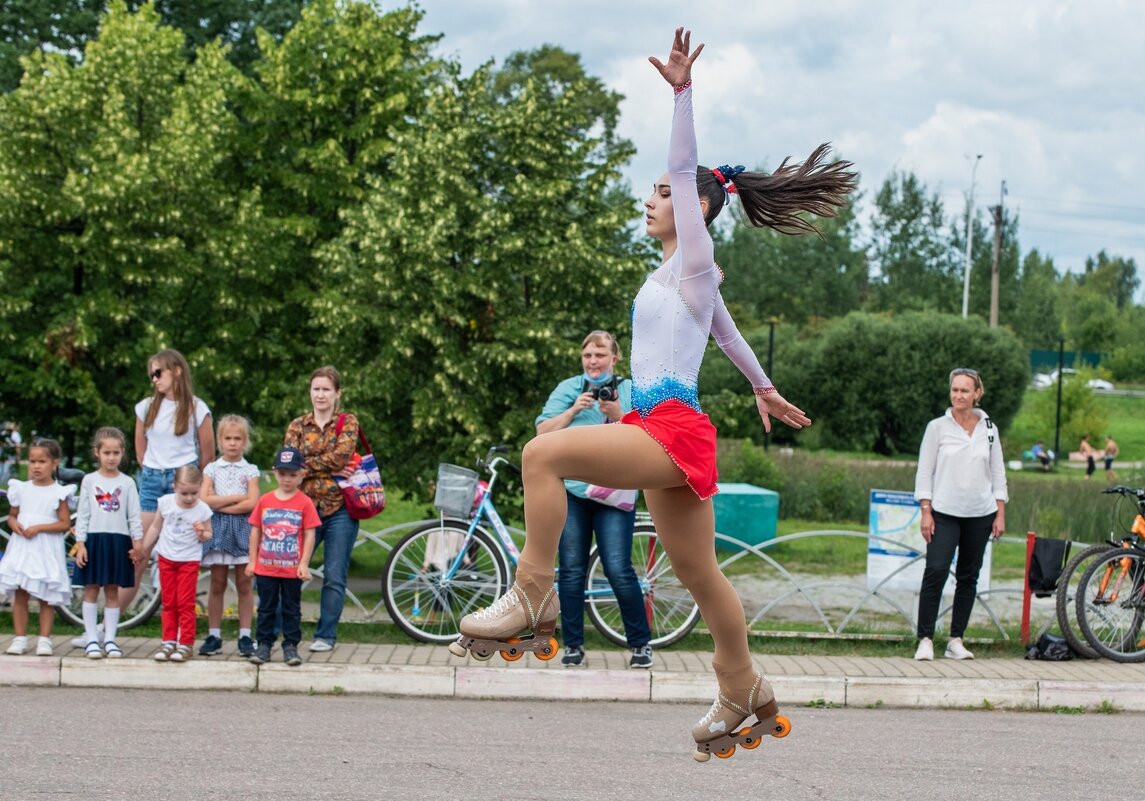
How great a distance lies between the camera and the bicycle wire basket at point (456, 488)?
30.2 feet

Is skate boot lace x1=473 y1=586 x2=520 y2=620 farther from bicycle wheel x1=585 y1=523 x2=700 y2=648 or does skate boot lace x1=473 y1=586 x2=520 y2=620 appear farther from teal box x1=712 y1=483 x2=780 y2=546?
teal box x1=712 y1=483 x2=780 y2=546

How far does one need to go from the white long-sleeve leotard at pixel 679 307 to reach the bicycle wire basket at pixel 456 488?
5.19 metres

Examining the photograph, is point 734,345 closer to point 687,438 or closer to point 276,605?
point 687,438

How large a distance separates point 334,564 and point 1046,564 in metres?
5.23

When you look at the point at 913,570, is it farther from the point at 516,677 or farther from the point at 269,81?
the point at 269,81

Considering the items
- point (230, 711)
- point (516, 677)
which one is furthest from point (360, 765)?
point (516, 677)

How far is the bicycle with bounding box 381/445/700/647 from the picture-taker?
9.21 metres

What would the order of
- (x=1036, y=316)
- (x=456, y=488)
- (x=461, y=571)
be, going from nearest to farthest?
(x=456, y=488)
(x=461, y=571)
(x=1036, y=316)

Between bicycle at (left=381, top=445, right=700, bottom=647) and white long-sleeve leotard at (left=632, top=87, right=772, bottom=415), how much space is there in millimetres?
5105

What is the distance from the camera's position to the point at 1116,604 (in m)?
9.29

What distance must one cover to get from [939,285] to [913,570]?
7035 centimetres

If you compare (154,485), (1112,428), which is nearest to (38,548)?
(154,485)

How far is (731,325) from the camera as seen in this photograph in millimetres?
4371

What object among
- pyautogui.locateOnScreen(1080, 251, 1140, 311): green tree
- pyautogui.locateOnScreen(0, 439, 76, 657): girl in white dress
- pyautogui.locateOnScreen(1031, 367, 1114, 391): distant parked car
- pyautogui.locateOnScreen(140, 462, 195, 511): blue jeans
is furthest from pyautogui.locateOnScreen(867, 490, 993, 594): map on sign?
pyautogui.locateOnScreen(1080, 251, 1140, 311): green tree
